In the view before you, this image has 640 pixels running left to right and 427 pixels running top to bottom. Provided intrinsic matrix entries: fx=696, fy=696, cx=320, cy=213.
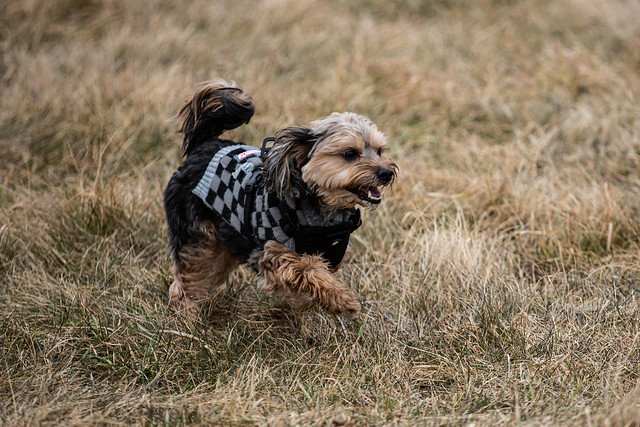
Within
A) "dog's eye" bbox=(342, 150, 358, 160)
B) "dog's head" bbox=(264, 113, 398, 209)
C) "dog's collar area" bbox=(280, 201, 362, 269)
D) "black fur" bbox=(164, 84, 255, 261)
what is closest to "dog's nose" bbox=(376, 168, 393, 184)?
"dog's head" bbox=(264, 113, 398, 209)

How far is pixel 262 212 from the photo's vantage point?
371 centimetres

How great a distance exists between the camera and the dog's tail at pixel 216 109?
418 centimetres

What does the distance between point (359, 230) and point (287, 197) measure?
1.64 m

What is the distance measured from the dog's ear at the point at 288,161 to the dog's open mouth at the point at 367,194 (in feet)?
0.94

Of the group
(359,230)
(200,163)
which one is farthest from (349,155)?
(359,230)

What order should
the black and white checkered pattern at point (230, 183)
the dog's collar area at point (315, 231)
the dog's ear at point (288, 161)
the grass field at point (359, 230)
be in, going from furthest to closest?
the black and white checkered pattern at point (230, 183)
the dog's collar area at point (315, 231)
the dog's ear at point (288, 161)
the grass field at point (359, 230)

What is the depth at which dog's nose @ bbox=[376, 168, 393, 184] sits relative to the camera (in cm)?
357

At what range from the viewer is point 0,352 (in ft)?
12.3

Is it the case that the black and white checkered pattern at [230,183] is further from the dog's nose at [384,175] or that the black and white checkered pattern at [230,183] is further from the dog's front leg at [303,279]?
the dog's nose at [384,175]

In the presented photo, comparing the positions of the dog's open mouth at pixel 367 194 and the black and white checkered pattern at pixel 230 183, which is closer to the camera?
the dog's open mouth at pixel 367 194

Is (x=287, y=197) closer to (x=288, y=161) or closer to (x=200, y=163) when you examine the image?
(x=288, y=161)

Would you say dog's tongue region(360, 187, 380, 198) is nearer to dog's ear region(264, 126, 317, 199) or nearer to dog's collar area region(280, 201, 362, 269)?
dog's collar area region(280, 201, 362, 269)

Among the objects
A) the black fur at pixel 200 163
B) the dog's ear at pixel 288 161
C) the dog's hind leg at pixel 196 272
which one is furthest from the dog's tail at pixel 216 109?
the dog's hind leg at pixel 196 272

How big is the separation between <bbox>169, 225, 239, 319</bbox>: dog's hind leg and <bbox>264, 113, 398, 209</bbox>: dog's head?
2.64 ft
